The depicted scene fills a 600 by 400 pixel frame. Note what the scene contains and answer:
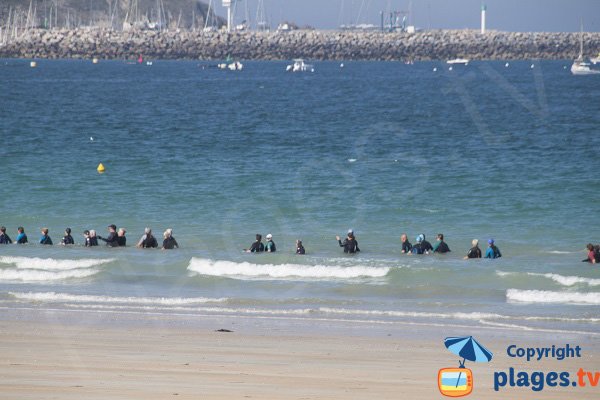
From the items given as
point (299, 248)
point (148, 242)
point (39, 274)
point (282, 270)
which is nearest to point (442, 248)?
point (299, 248)

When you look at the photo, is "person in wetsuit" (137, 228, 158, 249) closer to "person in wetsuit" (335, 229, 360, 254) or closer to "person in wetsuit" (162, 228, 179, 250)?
"person in wetsuit" (162, 228, 179, 250)

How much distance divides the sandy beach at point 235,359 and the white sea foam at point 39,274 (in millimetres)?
4061

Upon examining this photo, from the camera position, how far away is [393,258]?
25594mm

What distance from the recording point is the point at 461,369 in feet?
49.3

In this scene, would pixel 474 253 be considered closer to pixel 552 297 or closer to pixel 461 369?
pixel 552 297

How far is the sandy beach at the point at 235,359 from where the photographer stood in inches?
550

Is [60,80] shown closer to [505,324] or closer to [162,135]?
[162,135]

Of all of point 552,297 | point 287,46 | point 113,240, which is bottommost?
point 552,297

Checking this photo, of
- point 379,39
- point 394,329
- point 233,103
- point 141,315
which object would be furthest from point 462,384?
point 379,39

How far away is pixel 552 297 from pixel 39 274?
40.0 ft

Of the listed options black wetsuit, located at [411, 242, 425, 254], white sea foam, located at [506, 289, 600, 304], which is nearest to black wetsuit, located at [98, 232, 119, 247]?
black wetsuit, located at [411, 242, 425, 254]

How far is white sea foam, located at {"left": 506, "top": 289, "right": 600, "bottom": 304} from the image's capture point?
20766 mm

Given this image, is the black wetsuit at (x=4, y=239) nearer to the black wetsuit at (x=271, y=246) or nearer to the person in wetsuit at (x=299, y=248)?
the black wetsuit at (x=271, y=246)

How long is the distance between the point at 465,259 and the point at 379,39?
17474 centimetres
